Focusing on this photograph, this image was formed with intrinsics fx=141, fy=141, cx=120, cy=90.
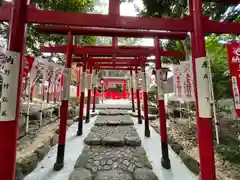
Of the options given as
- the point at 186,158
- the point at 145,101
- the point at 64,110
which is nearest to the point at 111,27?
the point at 64,110

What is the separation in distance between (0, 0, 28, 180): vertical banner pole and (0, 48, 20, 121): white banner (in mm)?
13

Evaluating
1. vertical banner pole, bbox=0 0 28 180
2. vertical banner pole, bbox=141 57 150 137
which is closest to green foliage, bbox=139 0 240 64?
vertical banner pole, bbox=141 57 150 137

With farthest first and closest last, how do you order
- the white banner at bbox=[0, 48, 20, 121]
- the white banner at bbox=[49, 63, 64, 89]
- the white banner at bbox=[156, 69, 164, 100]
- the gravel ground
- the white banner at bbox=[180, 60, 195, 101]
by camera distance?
1. the white banner at bbox=[49, 63, 64, 89]
2. the white banner at bbox=[180, 60, 195, 101]
3. the white banner at bbox=[156, 69, 164, 100]
4. the gravel ground
5. the white banner at bbox=[0, 48, 20, 121]

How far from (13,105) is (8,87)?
6.6 inches

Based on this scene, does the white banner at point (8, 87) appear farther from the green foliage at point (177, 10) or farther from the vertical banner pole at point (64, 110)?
the green foliage at point (177, 10)

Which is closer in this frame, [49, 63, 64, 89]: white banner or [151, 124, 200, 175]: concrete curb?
[151, 124, 200, 175]: concrete curb

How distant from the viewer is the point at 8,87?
128cm

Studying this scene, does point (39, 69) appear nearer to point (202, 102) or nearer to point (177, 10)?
point (202, 102)

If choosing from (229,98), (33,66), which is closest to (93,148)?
(33,66)

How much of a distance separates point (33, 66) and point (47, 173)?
2.18 m

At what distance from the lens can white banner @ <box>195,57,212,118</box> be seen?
1.44 meters

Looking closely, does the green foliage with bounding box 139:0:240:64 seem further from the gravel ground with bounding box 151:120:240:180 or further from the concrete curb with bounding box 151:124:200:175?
the concrete curb with bounding box 151:124:200:175

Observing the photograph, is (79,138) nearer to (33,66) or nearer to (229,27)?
(33,66)

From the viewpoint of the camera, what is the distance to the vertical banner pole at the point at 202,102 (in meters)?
1.42
